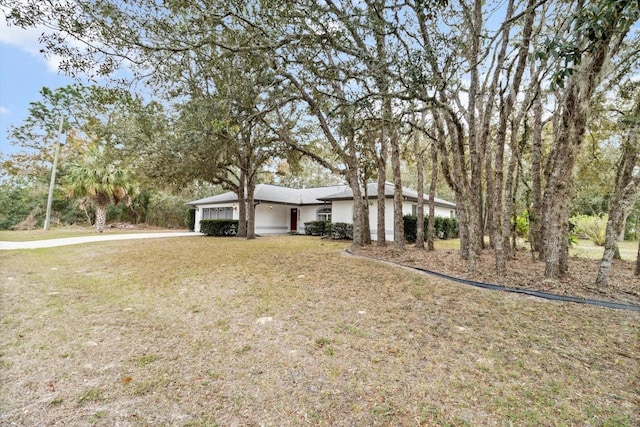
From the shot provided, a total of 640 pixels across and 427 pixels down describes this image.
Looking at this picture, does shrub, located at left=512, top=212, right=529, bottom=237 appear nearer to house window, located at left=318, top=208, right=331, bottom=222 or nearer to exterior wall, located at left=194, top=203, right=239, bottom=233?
house window, located at left=318, top=208, right=331, bottom=222

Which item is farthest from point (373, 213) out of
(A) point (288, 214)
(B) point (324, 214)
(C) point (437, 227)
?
(A) point (288, 214)

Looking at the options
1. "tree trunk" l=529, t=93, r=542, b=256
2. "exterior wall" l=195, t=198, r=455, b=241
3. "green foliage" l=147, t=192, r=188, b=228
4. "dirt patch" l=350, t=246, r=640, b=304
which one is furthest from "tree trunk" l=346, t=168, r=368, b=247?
"green foliage" l=147, t=192, r=188, b=228

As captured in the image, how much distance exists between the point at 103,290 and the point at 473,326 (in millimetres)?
6260

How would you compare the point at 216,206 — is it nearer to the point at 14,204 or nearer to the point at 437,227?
the point at 437,227

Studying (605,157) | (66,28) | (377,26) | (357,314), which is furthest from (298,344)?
(605,157)

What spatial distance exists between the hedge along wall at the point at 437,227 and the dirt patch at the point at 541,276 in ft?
20.7

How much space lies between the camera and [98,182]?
18891 mm

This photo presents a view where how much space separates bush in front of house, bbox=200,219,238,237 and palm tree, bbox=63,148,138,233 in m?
6.29

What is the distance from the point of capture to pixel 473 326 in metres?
3.72

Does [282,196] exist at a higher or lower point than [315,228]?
higher

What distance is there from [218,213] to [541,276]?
19761 mm

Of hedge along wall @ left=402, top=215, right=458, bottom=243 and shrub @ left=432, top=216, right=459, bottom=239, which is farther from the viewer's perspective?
shrub @ left=432, top=216, right=459, bottom=239

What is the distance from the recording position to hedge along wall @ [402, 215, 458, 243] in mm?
15445

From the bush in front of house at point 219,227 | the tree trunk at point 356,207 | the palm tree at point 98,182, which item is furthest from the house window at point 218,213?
the tree trunk at point 356,207
